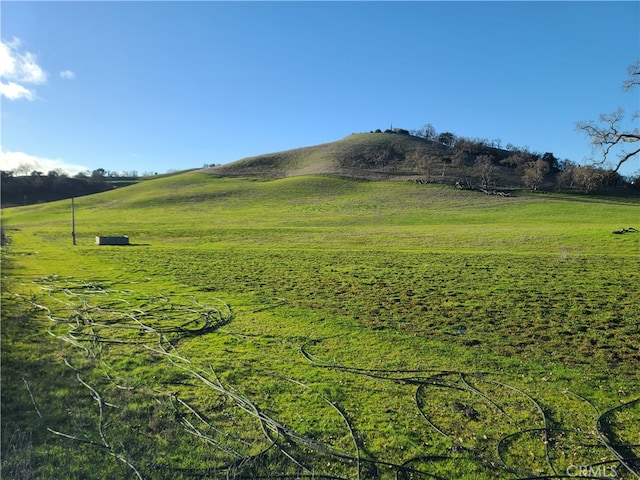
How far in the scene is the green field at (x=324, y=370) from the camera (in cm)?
500

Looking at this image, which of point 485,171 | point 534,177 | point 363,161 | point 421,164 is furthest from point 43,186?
point 534,177

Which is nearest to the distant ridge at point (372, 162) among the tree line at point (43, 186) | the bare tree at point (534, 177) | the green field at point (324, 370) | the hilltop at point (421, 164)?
the hilltop at point (421, 164)

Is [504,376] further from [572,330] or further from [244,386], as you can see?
[244,386]

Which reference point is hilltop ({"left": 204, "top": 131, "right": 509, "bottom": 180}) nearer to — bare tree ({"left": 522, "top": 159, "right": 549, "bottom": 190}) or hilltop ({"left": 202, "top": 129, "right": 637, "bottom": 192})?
hilltop ({"left": 202, "top": 129, "right": 637, "bottom": 192})

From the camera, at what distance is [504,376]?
7293mm

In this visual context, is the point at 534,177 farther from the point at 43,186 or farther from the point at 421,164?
the point at 43,186

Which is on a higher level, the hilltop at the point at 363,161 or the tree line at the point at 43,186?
the hilltop at the point at 363,161

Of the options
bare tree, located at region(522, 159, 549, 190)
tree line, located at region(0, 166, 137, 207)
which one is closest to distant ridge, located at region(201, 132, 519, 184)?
bare tree, located at region(522, 159, 549, 190)

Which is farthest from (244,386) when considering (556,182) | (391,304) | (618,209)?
(556,182)

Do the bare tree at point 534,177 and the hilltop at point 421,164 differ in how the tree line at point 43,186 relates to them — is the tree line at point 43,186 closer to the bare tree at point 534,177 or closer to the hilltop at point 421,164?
the hilltop at point 421,164

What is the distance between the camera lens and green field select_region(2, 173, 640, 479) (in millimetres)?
5004

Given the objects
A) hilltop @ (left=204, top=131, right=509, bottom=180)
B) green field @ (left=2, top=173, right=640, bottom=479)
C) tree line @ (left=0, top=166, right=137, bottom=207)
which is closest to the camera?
green field @ (left=2, top=173, right=640, bottom=479)

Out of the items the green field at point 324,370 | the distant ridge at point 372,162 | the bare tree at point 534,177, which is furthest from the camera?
the distant ridge at point 372,162

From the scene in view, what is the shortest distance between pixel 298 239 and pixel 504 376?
91.8 feet
